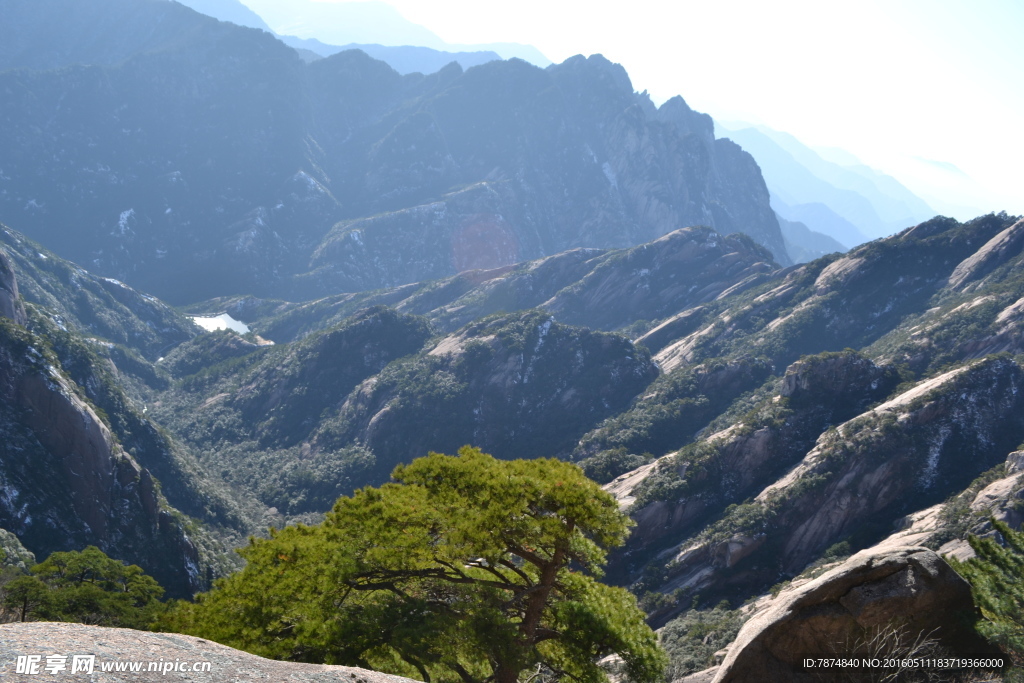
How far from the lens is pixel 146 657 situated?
17641 millimetres

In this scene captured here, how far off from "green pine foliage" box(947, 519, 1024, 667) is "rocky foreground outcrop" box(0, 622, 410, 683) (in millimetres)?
22512

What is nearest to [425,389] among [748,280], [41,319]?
[41,319]

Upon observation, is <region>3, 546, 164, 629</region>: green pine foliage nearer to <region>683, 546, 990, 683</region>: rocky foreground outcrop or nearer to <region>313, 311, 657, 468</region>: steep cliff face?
<region>683, 546, 990, 683</region>: rocky foreground outcrop

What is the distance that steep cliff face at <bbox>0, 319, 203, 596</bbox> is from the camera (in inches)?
2803

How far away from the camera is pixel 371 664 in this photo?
26766 mm

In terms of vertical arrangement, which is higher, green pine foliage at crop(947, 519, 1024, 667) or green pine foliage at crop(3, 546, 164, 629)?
green pine foliage at crop(947, 519, 1024, 667)

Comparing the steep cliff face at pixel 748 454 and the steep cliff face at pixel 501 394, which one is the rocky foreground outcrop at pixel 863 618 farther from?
the steep cliff face at pixel 501 394

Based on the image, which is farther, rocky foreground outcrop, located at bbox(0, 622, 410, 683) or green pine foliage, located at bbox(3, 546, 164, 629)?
green pine foliage, located at bbox(3, 546, 164, 629)

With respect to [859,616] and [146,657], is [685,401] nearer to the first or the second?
[859,616]

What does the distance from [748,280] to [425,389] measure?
10491 cm

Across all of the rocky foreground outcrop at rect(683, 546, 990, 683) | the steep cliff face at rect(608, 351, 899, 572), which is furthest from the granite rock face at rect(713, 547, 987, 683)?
the steep cliff face at rect(608, 351, 899, 572)

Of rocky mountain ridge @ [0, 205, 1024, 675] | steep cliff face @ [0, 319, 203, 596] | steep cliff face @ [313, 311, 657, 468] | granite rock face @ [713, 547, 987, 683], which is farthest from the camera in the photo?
steep cliff face @ [313, 311, 657, 468]

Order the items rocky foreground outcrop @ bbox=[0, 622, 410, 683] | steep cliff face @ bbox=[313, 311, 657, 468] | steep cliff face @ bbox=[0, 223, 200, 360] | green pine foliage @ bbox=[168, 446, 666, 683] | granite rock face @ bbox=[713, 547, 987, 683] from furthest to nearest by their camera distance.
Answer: steep cliff face @ bbox=[0, 223, 200, 360] < steep cliff face @ bbox=[313, 311, 657, 468] < granite rock face @ bbox=[713, 547, 987, 683] < green pine foliage @ bbox=[168, 446, 666, 683] < rocky foreground outcrop @ bbox=[0, 622, 410, 683]

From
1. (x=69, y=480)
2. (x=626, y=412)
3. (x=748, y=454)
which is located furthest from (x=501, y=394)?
(x=69, y=480)
